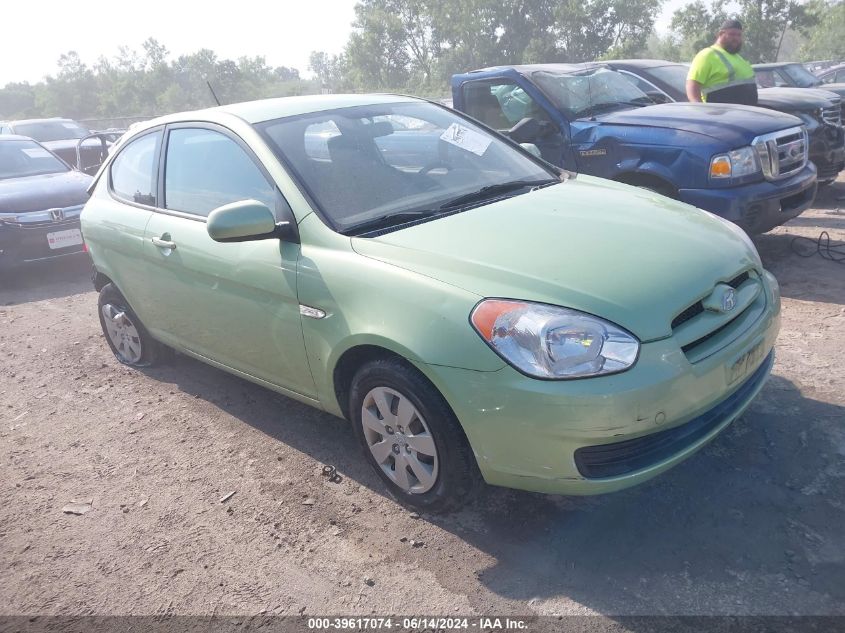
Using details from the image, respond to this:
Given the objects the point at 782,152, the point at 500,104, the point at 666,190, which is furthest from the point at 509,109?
the point at 782,152

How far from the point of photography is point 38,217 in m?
7.68

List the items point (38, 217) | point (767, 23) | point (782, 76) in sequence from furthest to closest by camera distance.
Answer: point (767, 23) → point (782, 76) → point (38, 217)

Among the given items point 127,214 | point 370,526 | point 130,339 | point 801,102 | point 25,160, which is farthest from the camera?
point 25,160

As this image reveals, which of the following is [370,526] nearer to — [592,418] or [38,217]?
[592,418]

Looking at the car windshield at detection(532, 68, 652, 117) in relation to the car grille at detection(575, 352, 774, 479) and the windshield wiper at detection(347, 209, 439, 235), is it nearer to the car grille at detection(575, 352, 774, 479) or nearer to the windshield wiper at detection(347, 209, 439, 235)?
the windshield wiper at detection(347, 209, 439, 235)

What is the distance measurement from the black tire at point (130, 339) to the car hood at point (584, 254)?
245cm

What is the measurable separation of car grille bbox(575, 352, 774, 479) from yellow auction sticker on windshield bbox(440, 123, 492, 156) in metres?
1.91

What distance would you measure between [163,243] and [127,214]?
61cm

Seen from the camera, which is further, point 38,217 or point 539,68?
point 38,217

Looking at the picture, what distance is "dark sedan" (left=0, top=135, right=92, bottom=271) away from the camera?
7539mm

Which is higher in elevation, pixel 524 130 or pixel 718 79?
pixel 718 79

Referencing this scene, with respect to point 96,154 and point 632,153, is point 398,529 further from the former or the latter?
point 96,154

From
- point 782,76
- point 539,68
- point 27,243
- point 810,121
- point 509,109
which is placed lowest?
point 27,243

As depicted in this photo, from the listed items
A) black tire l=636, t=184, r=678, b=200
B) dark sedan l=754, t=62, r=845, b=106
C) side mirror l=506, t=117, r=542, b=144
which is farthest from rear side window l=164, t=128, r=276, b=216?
dark sedan l=754, t=62, r=845, b=106
